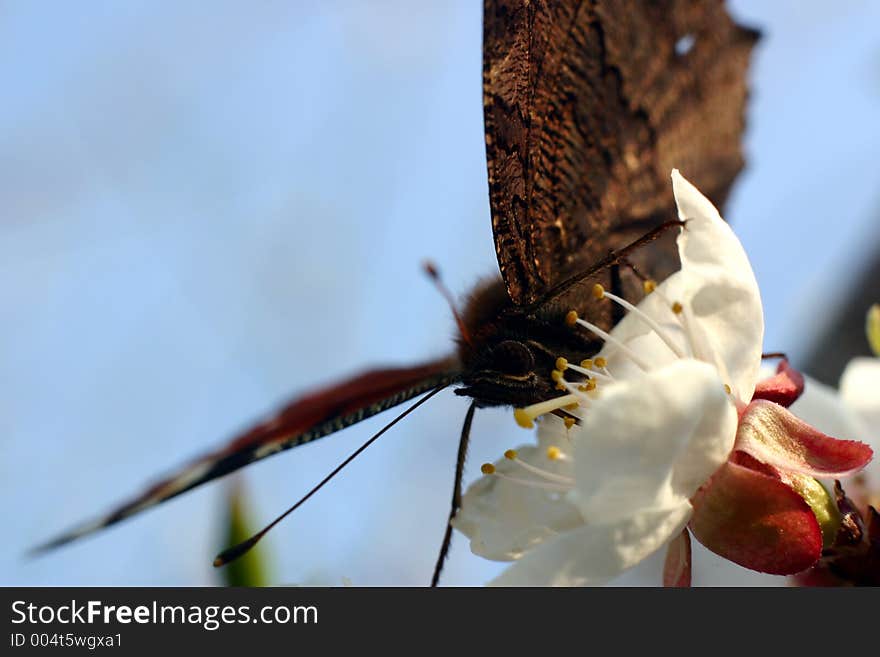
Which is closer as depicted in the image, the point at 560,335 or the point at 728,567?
the point at 560,335

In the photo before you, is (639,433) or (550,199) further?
(550,199)

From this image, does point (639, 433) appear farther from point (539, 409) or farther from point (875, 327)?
point (875, 327)

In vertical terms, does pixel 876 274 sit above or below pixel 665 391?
above

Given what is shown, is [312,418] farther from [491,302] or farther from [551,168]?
[551,168]

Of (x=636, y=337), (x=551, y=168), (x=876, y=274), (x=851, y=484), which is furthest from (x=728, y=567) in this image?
(x=876, y=274)

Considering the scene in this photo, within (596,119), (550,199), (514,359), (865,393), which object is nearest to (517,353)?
(514,359)
